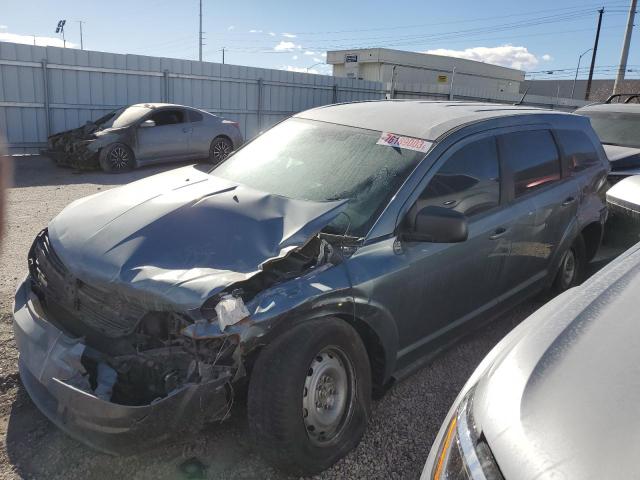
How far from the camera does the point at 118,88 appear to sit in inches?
549

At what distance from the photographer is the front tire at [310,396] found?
2.33m

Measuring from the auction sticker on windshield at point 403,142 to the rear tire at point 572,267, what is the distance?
7.23 feet

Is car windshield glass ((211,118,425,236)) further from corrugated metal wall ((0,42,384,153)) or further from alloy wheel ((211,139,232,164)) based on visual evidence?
corrugated metal wall ((0,42,384,153))

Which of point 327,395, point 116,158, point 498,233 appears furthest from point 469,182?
point 116,158

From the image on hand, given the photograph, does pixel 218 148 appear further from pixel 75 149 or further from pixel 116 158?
pixel 75 149

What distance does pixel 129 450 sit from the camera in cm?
225

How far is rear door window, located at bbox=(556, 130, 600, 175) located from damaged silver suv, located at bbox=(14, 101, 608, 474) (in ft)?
2.10

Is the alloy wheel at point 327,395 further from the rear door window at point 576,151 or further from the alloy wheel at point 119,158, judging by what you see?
the alloy wheel at point 119,158

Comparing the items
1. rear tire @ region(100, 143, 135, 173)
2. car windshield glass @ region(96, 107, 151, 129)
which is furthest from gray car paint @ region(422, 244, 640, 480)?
car windshield glass @ region(96, 107, 151, 129)

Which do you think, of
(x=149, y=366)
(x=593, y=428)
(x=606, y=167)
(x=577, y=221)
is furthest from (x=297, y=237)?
(x=606, y=167)

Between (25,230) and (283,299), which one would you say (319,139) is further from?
(25,230)

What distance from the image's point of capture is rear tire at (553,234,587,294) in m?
4.75

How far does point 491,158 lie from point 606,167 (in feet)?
6.62

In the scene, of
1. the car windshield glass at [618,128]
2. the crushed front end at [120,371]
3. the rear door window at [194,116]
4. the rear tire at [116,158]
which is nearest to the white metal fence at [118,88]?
the rear tire at [116,158]
